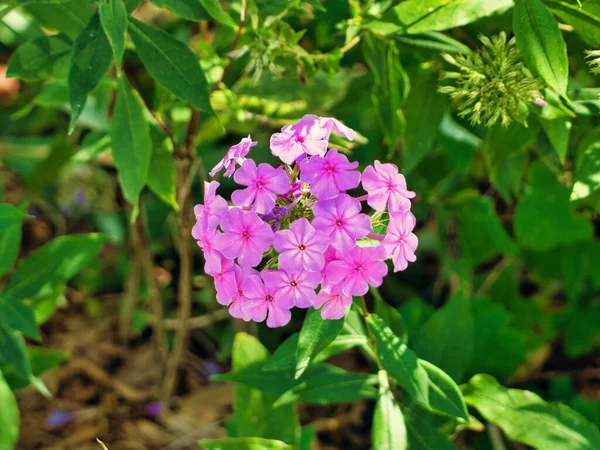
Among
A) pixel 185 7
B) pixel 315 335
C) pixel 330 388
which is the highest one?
pixel 185 7

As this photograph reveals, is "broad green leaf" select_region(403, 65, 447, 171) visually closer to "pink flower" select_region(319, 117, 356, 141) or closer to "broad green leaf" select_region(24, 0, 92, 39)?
"pink flower" select_region(319, 117, 356, 141)

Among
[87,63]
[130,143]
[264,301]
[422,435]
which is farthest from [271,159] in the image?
[264,301]

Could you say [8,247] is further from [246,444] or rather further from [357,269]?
A: [357,269]

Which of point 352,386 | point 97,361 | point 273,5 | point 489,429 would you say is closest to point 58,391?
point 97,361

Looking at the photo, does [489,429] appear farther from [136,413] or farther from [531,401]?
[136,413]

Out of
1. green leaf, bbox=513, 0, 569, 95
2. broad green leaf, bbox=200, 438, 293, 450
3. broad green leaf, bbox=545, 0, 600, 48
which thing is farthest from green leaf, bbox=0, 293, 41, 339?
broad green leaf, bbox=545, 0, 600, 48

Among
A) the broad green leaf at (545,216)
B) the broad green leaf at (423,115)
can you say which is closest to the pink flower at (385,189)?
the broad green leaf at (423,115)

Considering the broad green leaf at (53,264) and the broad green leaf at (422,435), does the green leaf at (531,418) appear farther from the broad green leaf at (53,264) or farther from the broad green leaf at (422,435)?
the broad green leaf at (53,264)
